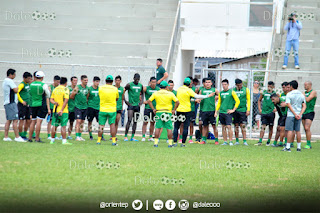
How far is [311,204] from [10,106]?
373 inches

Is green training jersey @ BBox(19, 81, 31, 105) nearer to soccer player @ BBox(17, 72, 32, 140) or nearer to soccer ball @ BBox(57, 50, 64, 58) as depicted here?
soccer player @ BBox(17, 72, 32, 140)

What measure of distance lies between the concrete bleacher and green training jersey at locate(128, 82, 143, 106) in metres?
7.44

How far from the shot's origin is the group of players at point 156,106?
14430mm

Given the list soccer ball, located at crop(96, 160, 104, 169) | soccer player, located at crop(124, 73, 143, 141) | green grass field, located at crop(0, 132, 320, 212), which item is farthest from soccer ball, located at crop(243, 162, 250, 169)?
soccer player, located at crop(124, 73, 143, 141)

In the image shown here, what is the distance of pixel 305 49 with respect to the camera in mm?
25453

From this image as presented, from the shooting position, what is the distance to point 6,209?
6.53m

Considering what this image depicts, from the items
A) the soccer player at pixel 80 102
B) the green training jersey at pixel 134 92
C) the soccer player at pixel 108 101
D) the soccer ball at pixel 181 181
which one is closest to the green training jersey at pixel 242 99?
the green training jersey at pixel 134 92

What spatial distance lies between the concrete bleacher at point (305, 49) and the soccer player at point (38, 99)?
10836mm

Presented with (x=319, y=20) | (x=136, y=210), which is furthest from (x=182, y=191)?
(x=319, y=20)

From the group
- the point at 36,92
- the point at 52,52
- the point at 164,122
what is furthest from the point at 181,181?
the point at 52,52

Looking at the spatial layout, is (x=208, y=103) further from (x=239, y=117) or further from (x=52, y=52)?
(x=52, y=52)

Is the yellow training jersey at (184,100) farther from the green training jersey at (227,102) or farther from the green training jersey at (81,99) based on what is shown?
the green training jersey at (81,99)

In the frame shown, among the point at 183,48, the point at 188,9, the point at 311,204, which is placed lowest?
the point at 311,204

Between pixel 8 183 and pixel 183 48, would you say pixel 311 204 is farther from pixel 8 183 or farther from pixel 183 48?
pixel 183 48
